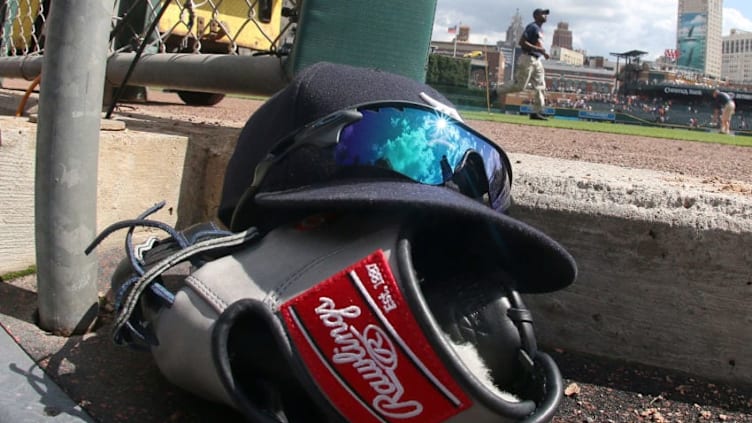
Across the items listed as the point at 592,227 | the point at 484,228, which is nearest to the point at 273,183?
the point at 484,228

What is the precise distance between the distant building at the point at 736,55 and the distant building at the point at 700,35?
249 centimetres

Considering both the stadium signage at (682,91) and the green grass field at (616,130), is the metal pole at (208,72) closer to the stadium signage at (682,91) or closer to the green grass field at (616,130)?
the green grass field at (616,130)

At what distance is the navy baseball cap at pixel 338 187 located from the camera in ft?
3.47

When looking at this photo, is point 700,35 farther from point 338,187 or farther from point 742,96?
point 338,187

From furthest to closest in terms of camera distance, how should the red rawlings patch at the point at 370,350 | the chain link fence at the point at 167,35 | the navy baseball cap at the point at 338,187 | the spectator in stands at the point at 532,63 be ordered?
1. the spectator in stands at the point at 532,63
2. the chain link fence at the point at 167,35
3. the navy baseball cap at the point at 338,187
4. the red rawlings patch at the point at 370,350

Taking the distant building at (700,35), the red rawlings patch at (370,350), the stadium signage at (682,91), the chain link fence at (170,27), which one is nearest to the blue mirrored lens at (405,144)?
the red rawlings patch at (370,350)

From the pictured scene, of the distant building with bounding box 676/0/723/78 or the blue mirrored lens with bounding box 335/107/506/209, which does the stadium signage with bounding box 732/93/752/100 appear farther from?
the distant building with bounding box 676/0/723/78

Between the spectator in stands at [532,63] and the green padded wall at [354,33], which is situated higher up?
the spectator in stands at [532,63]

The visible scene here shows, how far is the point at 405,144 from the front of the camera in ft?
3.81

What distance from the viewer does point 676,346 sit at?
149 cm

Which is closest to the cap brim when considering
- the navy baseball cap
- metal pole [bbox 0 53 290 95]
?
the navy baseball cap

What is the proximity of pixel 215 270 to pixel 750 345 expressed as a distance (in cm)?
109

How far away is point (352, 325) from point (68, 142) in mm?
726

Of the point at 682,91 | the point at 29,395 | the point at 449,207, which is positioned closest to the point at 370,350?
the point at 449,207
